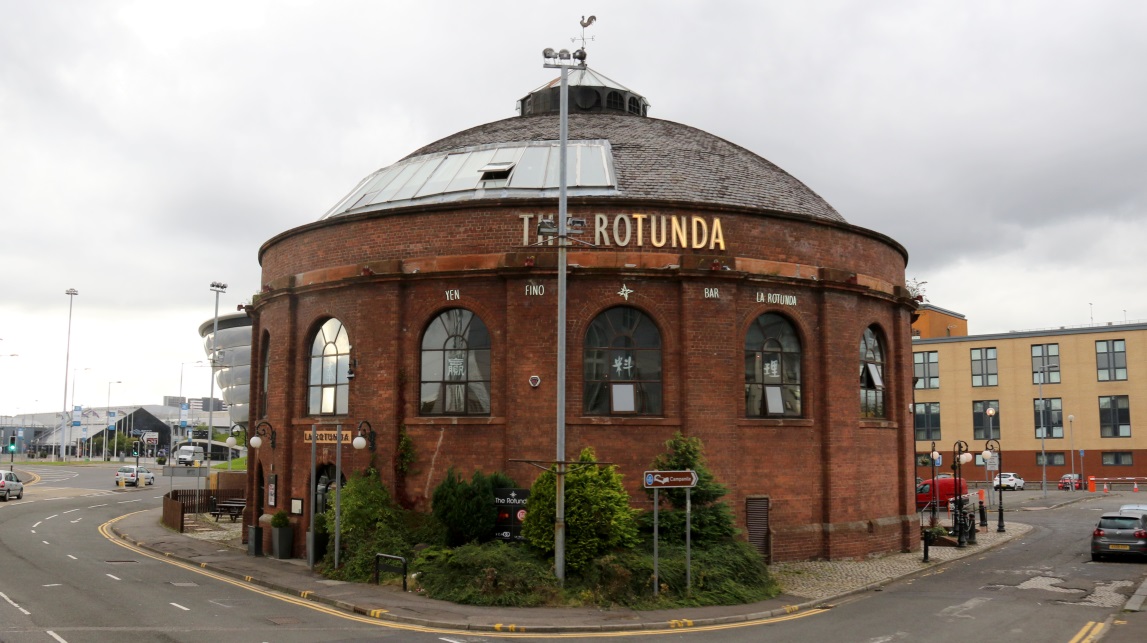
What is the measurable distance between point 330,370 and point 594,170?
9621 mm

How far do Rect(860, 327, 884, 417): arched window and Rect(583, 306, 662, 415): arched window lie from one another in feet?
24.3

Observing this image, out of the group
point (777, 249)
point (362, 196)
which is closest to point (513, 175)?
point (362, 196)

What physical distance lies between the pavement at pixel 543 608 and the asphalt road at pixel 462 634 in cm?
43

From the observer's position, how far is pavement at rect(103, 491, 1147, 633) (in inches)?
716

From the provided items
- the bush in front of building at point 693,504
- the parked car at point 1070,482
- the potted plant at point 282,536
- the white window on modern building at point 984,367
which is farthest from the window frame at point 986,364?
the potted plant at point 282,536

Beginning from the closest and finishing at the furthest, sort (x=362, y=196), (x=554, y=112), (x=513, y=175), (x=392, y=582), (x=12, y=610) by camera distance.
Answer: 1. (x=12, y=610)
2. (x=392, y=582)
3. (x=513, y=175)
4. (x=362, y=196)
5. (x=554, y=112)

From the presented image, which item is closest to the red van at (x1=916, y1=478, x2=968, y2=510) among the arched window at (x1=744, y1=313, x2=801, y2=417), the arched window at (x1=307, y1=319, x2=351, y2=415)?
the arched window at (x1=744, y1=313, x2=801, y2=417)

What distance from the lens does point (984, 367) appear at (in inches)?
3027

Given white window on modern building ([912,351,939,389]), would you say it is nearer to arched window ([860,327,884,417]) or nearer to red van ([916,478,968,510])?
red van ([916,478,968,510])

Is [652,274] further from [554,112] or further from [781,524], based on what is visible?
[554,112]

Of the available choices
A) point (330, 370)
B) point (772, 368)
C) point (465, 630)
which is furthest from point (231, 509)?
point (465, 630)

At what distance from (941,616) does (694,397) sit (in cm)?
768

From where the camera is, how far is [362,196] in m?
31.3

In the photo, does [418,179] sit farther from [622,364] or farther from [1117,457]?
[1117,457]
